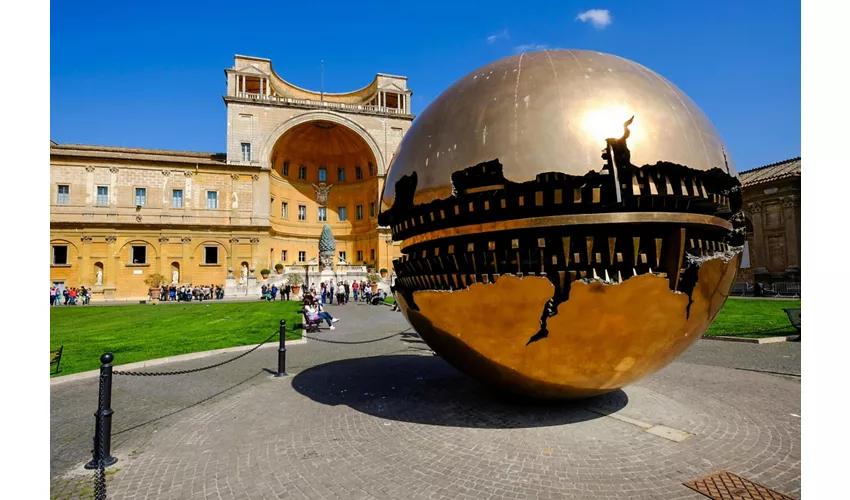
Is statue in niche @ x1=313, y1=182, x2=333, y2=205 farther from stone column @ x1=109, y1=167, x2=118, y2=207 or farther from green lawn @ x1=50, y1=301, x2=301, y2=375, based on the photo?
green lawn @ x1=50, y1=301, x2=301, y2=375

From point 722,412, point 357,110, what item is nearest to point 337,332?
point 722,412

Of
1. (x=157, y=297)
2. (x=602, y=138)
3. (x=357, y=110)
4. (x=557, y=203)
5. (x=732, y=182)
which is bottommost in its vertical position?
(x=157, y=297)

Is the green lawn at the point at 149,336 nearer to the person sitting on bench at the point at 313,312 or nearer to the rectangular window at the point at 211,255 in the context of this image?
the person sitting on bench at the point at 313,312

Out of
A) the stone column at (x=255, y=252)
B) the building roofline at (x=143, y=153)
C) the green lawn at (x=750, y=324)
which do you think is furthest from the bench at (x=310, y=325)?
the building roofline at (x=143, y=153)

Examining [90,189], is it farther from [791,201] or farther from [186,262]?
[791,201]

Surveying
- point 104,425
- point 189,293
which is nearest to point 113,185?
point 189,293

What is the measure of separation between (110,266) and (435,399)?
153ft

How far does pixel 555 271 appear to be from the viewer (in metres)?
3.84

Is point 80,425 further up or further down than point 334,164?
further down

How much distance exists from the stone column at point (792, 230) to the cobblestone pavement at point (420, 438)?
33.4m

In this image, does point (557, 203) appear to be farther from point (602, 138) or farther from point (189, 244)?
point (189, 244)

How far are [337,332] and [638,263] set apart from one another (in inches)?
479

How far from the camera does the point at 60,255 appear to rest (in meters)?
40.5

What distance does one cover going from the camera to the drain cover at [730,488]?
3268mm
